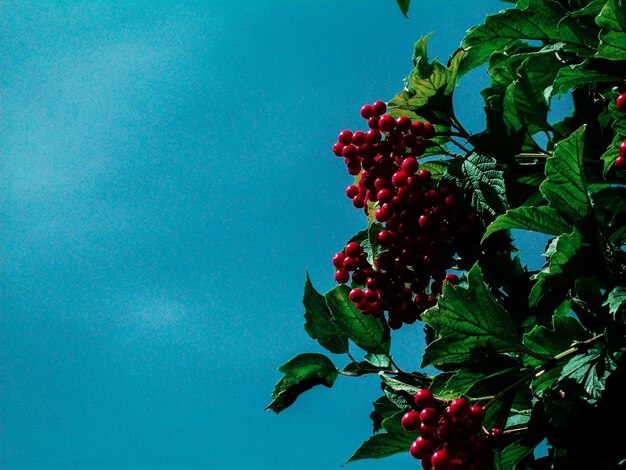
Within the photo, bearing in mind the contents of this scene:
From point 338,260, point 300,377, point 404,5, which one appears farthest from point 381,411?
point 404,5

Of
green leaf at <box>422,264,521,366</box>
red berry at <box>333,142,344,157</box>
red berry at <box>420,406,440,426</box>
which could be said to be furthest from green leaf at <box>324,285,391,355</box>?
red berry at <box>333,142,344,157</box>

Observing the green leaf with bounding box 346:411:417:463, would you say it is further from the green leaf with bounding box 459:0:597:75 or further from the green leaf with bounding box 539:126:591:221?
the green leaf with bounding box 459:0:597:75

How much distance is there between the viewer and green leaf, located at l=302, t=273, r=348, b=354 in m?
3.08

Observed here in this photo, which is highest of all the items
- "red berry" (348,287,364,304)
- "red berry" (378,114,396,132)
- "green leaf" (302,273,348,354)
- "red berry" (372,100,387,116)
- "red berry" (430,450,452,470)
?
"red berry" (372,100,387,116)

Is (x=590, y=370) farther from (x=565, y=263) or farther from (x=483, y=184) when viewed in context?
(x=483, y=184)

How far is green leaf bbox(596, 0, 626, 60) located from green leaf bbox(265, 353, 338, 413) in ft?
5.61

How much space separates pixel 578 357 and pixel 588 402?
17 centimetres

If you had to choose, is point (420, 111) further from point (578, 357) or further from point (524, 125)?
point (578, 357)

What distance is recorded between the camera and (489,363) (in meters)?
2.59

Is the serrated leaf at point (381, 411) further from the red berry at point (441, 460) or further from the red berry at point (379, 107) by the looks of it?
the red berry at point (379, 107)

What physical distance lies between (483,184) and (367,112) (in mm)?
780

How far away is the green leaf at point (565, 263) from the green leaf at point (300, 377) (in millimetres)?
1042

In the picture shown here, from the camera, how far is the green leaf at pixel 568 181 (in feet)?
8.18

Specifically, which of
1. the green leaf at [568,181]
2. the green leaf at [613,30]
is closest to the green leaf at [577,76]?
the green leaf at [613,30]
